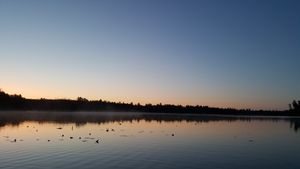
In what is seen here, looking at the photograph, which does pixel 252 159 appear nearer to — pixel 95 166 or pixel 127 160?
pixel 127 160

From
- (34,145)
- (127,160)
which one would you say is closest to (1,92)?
(34,145)

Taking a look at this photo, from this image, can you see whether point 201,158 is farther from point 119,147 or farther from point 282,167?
point 119,147

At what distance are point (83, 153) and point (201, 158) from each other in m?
10.2

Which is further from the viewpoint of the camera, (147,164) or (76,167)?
(147,164)

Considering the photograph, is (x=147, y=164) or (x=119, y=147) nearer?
(x=147, y=164)

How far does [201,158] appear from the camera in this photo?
32281mm

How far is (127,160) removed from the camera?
29.8 metres

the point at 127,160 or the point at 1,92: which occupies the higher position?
the point at 1,92

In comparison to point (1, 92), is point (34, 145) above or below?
below

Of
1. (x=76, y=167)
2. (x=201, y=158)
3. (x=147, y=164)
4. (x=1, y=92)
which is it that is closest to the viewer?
(x=76, y=167)

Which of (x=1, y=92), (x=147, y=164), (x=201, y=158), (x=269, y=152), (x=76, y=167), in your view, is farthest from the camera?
(x=1, y=92)

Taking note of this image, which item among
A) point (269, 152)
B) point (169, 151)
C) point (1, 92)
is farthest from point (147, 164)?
point (1, 92)

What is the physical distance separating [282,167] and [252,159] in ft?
13.6

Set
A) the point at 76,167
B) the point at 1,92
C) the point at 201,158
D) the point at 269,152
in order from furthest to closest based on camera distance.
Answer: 1. the point at 1,92
2. the point at 269,152
3. the point at 201,158
4. the point at 76,167
